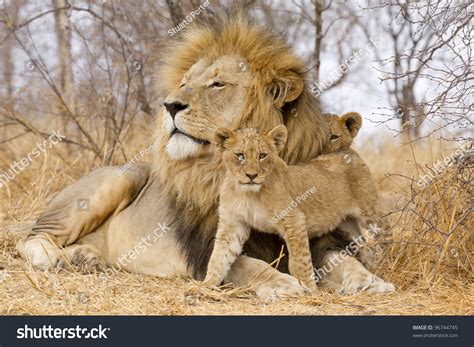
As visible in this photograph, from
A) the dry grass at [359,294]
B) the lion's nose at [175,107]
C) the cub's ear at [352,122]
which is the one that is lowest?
the dry grass at [359,294]

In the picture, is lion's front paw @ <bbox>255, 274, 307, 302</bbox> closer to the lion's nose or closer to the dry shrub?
the dry shrub

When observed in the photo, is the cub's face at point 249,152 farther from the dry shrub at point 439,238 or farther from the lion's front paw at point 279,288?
the dry shrub at point 439,238

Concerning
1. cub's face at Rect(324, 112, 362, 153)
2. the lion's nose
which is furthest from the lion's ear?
A: the lion's nose

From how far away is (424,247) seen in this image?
4.61 meters

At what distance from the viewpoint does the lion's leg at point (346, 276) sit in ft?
13.9

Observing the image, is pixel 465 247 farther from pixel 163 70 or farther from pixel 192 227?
pixel 163 70

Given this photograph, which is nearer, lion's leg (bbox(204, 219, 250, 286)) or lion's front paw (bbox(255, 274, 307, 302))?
lion's front paw (bbox(255, 274, 307, 302))

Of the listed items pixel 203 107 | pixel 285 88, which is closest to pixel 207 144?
pixel 203 107

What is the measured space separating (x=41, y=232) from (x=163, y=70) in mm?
1248

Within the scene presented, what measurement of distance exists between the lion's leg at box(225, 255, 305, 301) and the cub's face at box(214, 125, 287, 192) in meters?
0.50

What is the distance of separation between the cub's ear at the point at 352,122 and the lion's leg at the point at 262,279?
0.87 metres

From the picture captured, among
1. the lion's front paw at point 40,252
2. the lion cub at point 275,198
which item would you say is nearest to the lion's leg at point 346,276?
the lion cub at point 275,198

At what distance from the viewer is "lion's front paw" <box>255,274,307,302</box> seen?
405 cm

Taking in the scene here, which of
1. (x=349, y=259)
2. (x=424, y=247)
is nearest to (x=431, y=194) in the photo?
(x=424, y=247)
